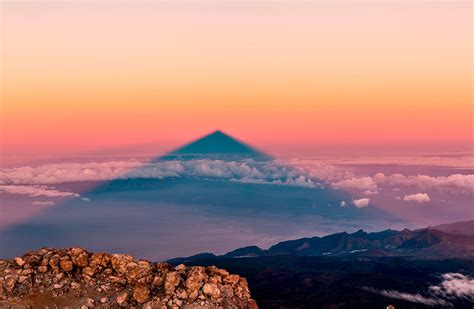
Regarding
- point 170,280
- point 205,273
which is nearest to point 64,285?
point 170,280

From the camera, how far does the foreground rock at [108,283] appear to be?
52.8 meters

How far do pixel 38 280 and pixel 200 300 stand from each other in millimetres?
16135

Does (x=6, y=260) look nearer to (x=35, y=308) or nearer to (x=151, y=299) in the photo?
(x=35, y=308)

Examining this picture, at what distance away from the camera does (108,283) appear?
5444 cm

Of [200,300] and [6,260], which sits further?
[6,260]

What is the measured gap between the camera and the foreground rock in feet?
173

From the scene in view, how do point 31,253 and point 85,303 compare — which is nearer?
point 85,303

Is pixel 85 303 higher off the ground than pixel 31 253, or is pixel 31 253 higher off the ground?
pixel 31 253

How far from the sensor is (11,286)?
5369 centimetres

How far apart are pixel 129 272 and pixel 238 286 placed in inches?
433

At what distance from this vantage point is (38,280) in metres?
54.1

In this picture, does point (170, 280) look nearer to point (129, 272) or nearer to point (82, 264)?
point (129, 272)

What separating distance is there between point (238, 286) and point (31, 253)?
21454mm

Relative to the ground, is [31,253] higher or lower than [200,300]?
higher
